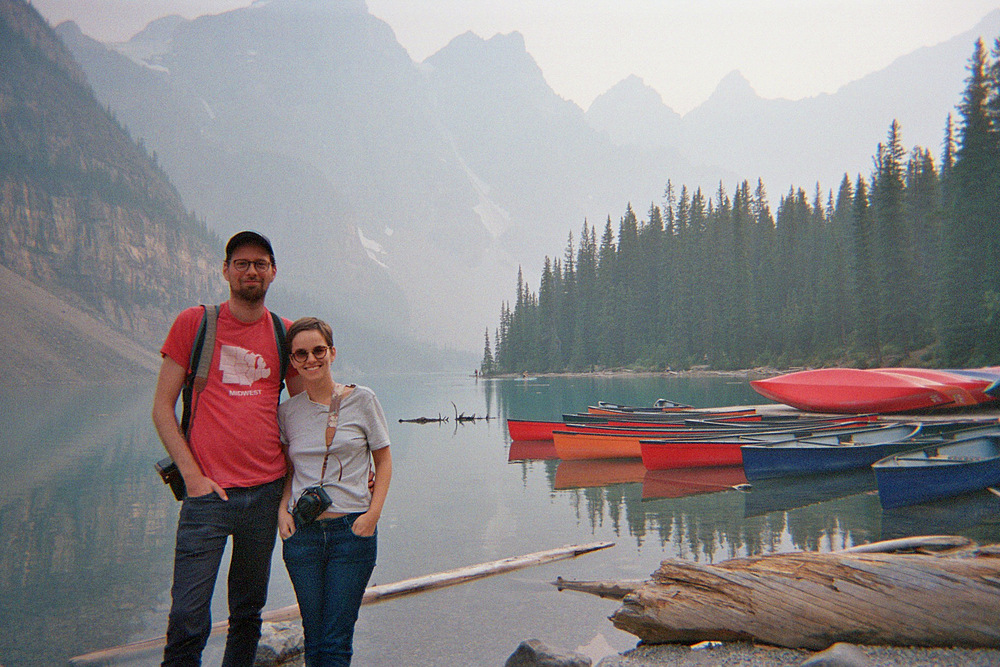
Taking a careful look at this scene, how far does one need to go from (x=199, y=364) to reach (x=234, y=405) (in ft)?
1.03

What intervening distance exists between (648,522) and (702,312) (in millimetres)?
76890

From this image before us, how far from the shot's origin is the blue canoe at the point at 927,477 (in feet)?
38.8

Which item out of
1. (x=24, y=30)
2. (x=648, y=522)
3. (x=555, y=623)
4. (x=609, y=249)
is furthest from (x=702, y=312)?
(x=24, y=30)

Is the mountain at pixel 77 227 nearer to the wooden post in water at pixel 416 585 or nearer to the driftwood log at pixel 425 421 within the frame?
the driftwood log at pixel 425 421

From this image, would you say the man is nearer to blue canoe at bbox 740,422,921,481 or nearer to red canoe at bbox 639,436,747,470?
blue canoe at bbox 740,422,921,481

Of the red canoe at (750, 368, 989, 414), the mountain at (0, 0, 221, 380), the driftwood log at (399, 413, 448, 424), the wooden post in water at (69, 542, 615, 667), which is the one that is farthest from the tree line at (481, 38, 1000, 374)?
the mountain at (0, 0, 221, 380)

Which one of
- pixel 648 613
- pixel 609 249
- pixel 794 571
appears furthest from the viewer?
pixel 609 249

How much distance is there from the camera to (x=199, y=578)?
3.43m

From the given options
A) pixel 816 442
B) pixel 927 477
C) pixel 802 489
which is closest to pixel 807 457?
pixel 802 489

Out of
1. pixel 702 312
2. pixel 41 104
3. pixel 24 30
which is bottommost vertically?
Answer: pixel 702 312

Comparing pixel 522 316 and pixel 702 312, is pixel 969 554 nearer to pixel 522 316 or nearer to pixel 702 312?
pixel 702 312

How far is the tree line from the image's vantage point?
139 ft

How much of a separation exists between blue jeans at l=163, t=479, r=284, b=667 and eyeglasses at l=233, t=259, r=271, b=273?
133cm

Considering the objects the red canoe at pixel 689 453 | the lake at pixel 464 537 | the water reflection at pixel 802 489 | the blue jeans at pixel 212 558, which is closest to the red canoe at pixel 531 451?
the lake at pixel 464 537
